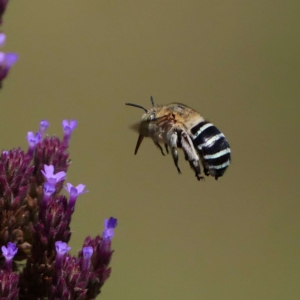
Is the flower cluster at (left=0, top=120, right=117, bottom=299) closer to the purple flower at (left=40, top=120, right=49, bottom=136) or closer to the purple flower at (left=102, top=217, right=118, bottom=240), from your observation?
the purple flower at (left=102, top=217, right=118, bottom=240)

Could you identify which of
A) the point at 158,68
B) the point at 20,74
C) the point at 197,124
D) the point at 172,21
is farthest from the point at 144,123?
the point at 172,21

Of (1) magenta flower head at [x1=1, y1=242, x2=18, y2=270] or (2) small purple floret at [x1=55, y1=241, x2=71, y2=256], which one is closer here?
(1) magenta flower head at [x1=1, y1=242, x2=18, y2=270]

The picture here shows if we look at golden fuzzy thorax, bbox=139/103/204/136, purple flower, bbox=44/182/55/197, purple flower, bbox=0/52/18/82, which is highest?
golden fuzzy thorax, bbox=139/103/204/136

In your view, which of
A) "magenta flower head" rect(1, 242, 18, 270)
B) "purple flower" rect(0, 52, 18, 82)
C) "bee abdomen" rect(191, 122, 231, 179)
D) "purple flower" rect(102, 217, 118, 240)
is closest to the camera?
"magenta flower head" rect(1, 242, 18, 270)

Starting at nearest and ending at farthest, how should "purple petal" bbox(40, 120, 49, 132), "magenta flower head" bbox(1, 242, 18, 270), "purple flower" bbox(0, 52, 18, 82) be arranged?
"magenta flower head" bbox(1, 242, 18, 270) → "purple flower" bbox(0, 52, 18, 82) → "purple petal" bbox(40, 120, 49, 132)

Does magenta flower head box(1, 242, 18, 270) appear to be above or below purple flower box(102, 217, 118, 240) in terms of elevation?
below

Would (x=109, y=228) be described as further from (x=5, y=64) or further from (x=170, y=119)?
(x=5, y=64)

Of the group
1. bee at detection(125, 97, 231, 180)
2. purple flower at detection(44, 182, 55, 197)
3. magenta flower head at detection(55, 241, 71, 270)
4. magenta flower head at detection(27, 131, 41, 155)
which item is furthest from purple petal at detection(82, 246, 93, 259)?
bee at detection(125, 97, 231, 180)

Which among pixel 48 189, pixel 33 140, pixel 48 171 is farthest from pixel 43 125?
pixel 48 189
